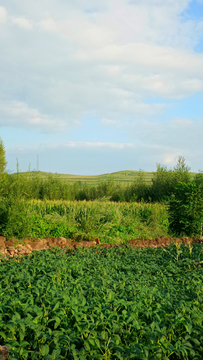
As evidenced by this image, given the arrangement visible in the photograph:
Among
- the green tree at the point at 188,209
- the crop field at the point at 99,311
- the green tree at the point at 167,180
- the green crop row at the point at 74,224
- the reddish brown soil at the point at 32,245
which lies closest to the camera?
the crop field at the point at 99,311

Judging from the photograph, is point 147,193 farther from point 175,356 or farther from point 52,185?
point 175,356

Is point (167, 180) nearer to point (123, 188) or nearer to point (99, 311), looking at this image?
point (123, 188)

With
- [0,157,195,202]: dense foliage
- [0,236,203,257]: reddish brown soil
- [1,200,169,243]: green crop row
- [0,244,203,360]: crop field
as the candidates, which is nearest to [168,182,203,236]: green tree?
[1,200,169,243]: green crop row

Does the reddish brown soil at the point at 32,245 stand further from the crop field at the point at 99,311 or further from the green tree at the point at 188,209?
the green tree at the point at 188,209

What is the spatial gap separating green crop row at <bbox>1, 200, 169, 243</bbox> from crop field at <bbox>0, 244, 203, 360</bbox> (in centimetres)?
204

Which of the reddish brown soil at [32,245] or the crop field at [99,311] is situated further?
the reddish brown soil at [32,245]

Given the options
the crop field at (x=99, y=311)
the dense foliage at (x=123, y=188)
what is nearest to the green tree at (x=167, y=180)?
the dense foliage at (x=123, y=188)

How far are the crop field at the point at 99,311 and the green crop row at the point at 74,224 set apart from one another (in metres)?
2.04

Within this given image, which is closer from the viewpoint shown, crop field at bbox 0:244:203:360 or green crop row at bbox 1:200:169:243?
crop field at bbox 0:244:203:360

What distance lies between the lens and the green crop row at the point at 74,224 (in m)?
7.39

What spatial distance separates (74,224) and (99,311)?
5.67 m

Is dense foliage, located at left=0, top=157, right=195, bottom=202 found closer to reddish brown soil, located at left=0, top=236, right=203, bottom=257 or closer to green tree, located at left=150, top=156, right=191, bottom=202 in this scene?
green tree, located at left=150, top=156, right=191, bottom=202

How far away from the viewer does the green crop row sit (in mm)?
7389

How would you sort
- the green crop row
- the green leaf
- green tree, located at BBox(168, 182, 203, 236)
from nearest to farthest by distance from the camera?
1. the green leaf
2. the green crop row
3. green tree, located at BBox(168, 182, 203, 236)
